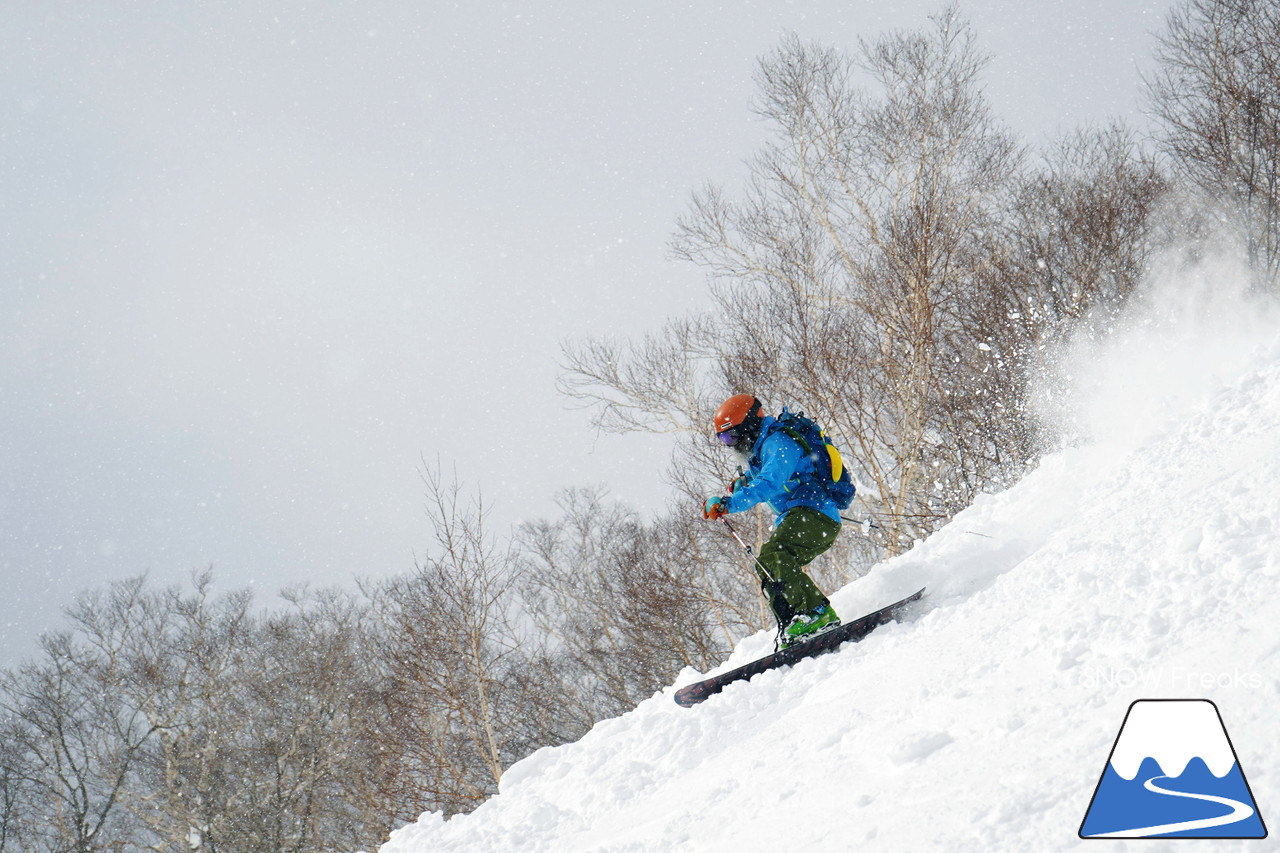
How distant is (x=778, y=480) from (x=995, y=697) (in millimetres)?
2315

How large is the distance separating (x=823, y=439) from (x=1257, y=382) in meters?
2.53

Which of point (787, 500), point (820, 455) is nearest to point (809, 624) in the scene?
point (787, 500)

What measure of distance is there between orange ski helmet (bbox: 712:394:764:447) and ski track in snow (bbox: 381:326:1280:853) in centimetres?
139

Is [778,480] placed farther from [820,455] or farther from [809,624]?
[809,624]

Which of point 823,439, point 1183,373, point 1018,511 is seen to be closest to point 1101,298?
point 1183,373

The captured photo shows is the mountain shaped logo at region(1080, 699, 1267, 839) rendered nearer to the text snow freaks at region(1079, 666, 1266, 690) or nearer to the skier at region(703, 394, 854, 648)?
the text snow freaks at region(1079, 666, 1266, 690)

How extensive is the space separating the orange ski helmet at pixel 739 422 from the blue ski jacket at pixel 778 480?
56 millimetres

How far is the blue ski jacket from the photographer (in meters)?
4.89

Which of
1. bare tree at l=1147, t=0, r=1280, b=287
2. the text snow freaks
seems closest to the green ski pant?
the text snow freaks

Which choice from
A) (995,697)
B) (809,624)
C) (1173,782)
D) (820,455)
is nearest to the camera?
(1173,782)

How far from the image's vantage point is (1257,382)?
4379 millimetres

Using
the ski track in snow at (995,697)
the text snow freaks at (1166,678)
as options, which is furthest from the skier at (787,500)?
the text snow freaks at (1166,678)

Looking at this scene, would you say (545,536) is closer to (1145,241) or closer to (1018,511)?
Answer: (1145,241)

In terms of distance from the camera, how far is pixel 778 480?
4891 millimetres
